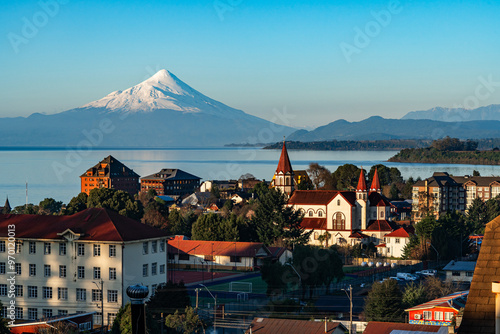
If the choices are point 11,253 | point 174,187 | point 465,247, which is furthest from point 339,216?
point 174,187

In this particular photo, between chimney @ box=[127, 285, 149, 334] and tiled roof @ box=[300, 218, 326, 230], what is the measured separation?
180 ft

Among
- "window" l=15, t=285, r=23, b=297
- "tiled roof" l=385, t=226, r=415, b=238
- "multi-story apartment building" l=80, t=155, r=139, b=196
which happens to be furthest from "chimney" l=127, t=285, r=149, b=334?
"multi-story apartment building" l=80, t=155, r=139, b=196

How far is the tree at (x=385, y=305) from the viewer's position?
31484 mm

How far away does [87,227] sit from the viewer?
33.0 meters

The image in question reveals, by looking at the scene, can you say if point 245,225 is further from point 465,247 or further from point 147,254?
point 147,254

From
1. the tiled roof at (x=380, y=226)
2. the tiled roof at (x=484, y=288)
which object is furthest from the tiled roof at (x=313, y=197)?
the tiled roof at (x=484, y=288)

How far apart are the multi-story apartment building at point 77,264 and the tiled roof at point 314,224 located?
30216 millimetres

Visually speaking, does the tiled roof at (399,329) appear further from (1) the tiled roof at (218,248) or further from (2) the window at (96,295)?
(1) the tiled roof at (218,248)

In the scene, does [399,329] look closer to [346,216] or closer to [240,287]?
[240,287]

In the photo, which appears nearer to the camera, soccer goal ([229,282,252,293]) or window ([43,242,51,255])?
window ([43,242,51,255])

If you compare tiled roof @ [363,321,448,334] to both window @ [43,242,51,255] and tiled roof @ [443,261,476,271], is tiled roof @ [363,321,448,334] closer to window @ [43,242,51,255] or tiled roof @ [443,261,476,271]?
window @ [43,242,51,255]

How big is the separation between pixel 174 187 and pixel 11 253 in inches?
3773

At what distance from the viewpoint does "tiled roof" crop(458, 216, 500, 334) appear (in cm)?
645

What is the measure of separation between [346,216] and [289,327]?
124 feet
